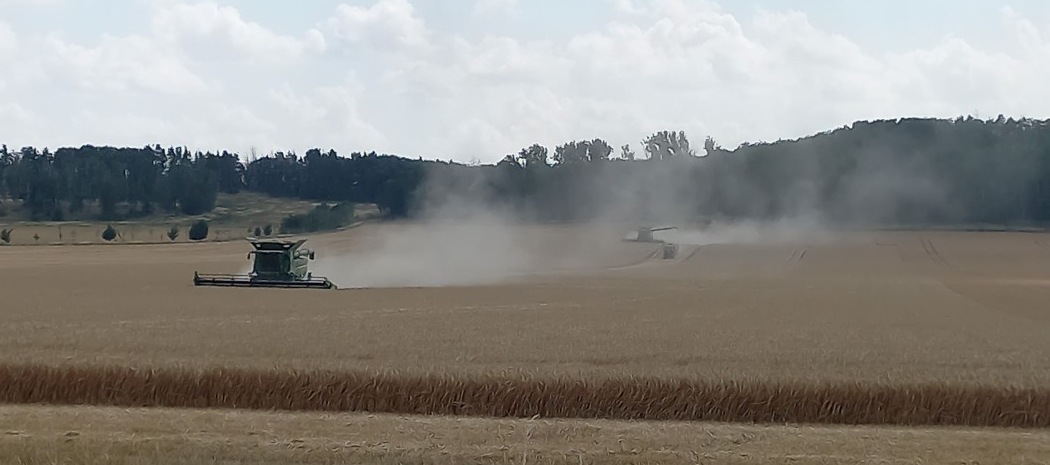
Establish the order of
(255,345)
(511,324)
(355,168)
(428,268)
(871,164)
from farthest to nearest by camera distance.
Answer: (355,168) → (871,164) → (428,268) → (511,324) → (255,345)

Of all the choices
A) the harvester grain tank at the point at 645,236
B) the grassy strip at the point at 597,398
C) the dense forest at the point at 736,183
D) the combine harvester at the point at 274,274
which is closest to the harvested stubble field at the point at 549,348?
the grassy strip at the point at 597,398

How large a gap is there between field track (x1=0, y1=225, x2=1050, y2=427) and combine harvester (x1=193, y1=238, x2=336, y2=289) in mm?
1751

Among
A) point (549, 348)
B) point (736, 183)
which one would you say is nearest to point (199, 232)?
point (736, 183)

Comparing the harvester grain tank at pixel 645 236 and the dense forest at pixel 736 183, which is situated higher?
the dense forest at pixel 736 183

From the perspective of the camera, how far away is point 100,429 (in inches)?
438

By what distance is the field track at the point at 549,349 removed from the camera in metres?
14.1

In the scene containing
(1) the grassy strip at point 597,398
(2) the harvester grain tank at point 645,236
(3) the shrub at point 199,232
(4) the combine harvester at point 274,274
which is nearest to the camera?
(1) the grassy strip at point 597,398

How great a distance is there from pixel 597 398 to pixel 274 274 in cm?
2521

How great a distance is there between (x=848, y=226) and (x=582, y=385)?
75.9 metres

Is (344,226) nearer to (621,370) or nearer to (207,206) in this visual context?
(207,206)

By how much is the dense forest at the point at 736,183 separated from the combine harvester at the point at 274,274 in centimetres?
3404

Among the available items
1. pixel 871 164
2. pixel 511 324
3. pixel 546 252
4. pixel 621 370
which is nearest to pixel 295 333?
pixel 511 324

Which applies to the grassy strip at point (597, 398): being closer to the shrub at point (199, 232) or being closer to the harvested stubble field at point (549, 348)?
the harvested stubble field at point (549, 348)

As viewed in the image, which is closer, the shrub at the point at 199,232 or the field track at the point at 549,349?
the field track at the point at 549,349
